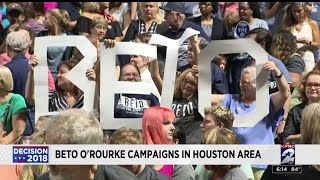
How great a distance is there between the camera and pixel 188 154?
5285mm

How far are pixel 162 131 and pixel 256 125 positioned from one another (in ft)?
2.11

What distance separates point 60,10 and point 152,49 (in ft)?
2.84

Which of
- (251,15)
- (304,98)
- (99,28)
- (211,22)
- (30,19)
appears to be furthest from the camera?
(30,19)

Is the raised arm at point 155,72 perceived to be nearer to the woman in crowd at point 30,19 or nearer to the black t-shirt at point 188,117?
the black t-shirt at point 188,117

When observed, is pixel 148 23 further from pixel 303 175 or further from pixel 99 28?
pixel 303 175

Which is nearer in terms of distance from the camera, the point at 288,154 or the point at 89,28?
the point at 288,154

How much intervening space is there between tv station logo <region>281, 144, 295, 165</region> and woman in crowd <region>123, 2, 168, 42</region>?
126 cm

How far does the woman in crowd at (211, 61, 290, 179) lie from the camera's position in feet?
18.1

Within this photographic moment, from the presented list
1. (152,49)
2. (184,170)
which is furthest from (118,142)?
(152,49)

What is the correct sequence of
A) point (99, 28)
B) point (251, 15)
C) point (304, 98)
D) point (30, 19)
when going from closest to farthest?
point (304, 98)
point (99, 28)
point (251, 15)
point (30, 19)

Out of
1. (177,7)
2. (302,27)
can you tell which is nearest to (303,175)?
(302,27)

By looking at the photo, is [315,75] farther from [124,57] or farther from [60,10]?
[60,10]

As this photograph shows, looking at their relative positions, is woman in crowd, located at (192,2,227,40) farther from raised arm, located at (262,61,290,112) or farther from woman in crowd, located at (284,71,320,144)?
woman in crowd, located at (284,71,320,144)

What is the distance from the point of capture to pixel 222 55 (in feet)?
18.6
